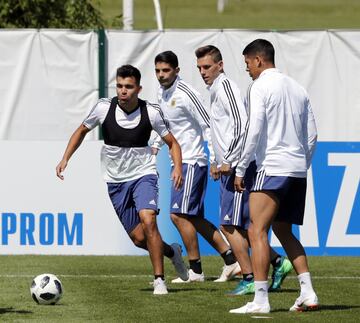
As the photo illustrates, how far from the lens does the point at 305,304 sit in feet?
37.5

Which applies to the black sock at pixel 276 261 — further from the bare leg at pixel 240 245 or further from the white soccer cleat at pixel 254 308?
the white soccer cleat at pixel 254 308

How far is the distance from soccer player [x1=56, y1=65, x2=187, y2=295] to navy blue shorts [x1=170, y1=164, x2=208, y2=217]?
0.97 meters

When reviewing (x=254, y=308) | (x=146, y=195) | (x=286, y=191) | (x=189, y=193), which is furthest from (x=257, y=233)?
(x=189, y=193)

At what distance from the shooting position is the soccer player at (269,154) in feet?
36.6

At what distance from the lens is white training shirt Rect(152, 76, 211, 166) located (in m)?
13.8

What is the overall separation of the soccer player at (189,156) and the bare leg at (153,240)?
1.15m

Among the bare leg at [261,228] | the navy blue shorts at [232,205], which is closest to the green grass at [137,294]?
the bare leg at [261,228]

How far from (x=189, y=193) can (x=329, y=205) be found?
132 inches

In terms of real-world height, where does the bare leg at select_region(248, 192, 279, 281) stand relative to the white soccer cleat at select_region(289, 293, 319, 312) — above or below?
above

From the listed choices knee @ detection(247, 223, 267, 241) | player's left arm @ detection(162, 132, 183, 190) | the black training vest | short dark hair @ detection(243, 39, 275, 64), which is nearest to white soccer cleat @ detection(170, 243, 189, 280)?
player's left arm @ detection(162, 132, 183, 190)

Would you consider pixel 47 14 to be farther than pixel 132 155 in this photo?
Yes

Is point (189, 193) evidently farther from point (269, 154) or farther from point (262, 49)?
point (262, 49)

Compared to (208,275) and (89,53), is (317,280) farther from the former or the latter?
(89,53)

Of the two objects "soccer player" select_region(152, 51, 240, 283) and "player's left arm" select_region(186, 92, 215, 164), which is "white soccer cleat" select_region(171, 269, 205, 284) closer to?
"soccer player" select_region(152, 51, 240, 283)
